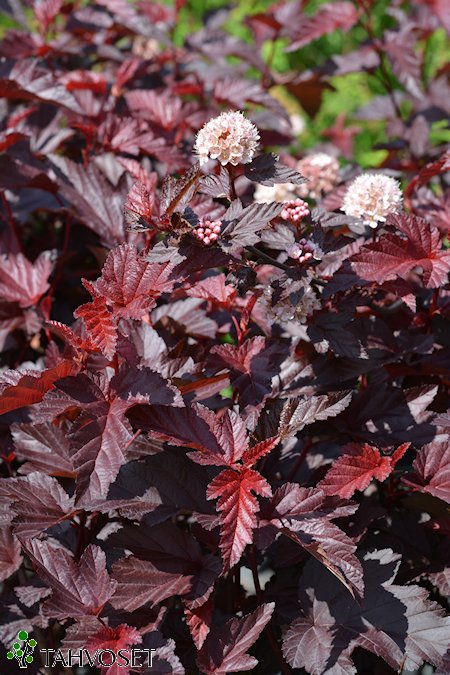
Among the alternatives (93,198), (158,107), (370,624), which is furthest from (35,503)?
(158,107)

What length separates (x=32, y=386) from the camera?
1.24m

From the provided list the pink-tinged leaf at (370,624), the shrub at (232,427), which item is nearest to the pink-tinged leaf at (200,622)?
the shrub at (232,427)

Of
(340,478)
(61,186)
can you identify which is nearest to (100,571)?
(340,478)

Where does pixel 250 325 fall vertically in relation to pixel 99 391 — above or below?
below

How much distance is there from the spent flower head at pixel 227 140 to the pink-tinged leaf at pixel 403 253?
300 mm

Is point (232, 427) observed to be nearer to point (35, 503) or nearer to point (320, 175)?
point (35, 503)

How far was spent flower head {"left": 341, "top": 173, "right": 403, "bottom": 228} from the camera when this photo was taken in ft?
4.79

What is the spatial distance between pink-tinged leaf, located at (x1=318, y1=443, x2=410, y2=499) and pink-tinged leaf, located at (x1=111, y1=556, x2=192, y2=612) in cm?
29

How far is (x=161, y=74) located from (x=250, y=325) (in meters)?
1.36

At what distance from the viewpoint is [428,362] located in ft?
5.04

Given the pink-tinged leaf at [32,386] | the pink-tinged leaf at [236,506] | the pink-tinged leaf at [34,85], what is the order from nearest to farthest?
the pink-tinged leaf at [236,506] → the pink-tinged leaf at [32,386] → the pink-tinged leaf at [34,85]

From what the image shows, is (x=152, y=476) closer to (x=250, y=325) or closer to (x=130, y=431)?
(x=130, y=431)

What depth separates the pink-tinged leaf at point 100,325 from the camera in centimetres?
116

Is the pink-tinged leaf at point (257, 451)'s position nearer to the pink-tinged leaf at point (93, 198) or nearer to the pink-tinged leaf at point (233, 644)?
the pink-tinged leaf at point (233, 644)
